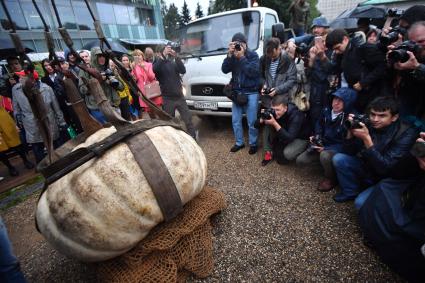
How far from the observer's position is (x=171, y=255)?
7.00 feet

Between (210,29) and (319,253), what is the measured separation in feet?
16.3

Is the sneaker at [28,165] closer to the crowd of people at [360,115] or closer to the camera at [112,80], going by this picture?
the camera at [112,80]

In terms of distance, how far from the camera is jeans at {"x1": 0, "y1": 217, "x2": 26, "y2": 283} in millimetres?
1854

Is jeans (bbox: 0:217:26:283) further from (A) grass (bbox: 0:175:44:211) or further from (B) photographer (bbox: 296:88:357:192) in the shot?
(B) photographer (bbox: 296:88:357:192)

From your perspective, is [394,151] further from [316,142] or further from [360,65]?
[360,65]

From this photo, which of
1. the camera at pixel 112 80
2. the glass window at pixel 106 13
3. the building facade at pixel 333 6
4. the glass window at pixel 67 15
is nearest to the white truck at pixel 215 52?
the camera at pixel 112 80

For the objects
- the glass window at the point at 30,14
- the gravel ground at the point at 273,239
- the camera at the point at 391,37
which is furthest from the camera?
the glass window at the point at 30,14

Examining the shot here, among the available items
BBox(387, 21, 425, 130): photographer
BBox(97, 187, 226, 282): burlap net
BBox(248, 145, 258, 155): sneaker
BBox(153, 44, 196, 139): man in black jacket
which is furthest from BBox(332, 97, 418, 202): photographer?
BBox(153, 44, 196, 139): man in black jacket

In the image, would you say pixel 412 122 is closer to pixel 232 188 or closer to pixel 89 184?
pixel 232 188

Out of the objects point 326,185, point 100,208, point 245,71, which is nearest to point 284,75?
point 245,71

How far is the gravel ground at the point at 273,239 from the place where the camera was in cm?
217

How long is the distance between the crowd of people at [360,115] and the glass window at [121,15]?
25765 millimetres

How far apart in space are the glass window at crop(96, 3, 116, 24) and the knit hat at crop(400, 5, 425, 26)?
25.4 meters

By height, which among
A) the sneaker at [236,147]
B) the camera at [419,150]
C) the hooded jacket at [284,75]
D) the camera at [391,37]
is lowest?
the sneaker at [236,147]
